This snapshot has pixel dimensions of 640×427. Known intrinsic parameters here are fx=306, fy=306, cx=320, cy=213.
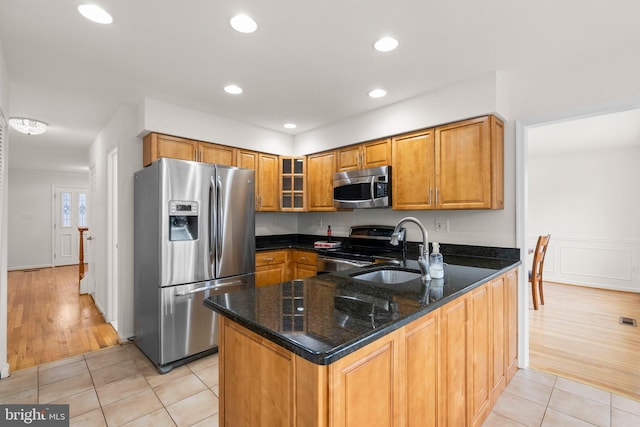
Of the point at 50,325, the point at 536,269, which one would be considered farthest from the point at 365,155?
the point at 50,325

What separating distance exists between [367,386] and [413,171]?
2.28 meters

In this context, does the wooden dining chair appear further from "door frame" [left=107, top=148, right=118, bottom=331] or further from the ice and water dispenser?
"door frame" [left=107, top=148, right=118, bottom=331]

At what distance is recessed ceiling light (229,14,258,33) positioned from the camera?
1.78 metres

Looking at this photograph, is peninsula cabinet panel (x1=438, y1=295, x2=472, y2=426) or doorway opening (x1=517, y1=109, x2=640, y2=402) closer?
peninsula cabinet panel (x1=438, y1=295, x2=472, y2=426)

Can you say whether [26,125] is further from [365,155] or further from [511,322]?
[511,322]

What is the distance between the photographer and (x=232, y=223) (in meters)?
3.02

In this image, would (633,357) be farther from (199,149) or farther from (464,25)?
(199,149)

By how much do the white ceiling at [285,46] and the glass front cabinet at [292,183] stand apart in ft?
3.59

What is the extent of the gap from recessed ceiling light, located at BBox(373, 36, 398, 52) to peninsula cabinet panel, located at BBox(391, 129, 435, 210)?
1.01 m

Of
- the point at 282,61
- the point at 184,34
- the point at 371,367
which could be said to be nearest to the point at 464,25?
the point at 282,61

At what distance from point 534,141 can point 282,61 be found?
439cm

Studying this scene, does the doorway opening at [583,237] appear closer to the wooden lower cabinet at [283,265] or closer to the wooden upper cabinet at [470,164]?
the wooden upper cabinet at [470,164]

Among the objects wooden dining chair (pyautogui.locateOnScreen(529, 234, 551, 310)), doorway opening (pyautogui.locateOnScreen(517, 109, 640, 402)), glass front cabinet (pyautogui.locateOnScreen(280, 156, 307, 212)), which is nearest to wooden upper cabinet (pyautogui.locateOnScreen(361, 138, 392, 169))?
glass front cabinet (pyautogui.locateOnScreen(280, 156, 307, 212))

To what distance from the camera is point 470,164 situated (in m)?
2.60
